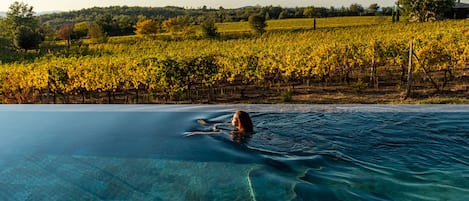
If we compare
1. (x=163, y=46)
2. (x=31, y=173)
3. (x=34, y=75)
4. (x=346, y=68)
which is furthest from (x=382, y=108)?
(x=163, y=46)

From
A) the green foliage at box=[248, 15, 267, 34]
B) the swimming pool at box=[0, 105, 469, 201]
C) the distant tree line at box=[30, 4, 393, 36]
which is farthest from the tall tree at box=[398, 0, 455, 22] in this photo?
the swimming pool at box=[0, 105, 469, 201]

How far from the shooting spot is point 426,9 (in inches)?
1415

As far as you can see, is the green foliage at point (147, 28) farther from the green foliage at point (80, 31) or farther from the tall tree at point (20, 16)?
the tall tree at point (20, 16)

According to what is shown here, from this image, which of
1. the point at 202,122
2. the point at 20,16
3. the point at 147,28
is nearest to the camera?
the point at 202,122

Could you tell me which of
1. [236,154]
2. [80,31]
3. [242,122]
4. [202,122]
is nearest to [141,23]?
[80,31]

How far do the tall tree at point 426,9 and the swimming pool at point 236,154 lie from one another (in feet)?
114

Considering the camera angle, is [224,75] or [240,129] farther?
[224,75]

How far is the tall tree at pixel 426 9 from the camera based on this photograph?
35250 millimetres

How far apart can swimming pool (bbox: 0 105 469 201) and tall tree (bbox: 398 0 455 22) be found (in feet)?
114

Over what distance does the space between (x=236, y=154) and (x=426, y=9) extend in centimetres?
3713

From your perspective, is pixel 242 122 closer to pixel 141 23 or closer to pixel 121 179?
pixel 121 179

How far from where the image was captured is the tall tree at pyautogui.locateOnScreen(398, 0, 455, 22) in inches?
1388

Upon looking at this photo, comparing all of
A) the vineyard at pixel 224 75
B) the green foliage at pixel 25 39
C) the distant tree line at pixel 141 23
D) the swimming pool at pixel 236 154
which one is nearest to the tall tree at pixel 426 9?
the distant tree line at pixel 141 23

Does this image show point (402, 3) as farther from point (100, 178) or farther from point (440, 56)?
point (100, 178)
